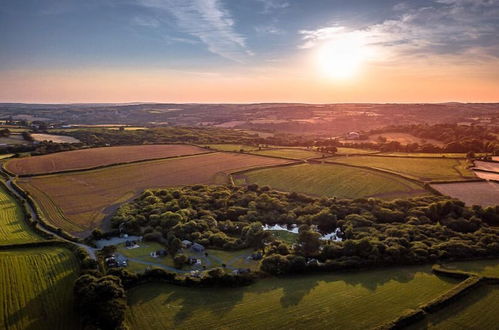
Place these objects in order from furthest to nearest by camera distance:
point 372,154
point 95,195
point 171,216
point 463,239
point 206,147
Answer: point 206,147
point 372,154
point 95,195
point 171,216
point 463,239

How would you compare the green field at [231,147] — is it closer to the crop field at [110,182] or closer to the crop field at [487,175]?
the crop field at [110,182]

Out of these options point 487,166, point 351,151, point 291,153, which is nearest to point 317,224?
point 487,166

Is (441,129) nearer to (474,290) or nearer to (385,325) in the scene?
(474,290)

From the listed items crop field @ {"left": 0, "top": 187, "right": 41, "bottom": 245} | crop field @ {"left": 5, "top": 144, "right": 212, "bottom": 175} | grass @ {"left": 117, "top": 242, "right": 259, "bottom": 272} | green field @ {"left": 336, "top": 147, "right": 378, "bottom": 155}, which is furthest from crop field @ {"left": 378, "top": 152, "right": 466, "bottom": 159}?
crop field @ {"left": 0, "top": 187, "right": 41, "bottom": 245}

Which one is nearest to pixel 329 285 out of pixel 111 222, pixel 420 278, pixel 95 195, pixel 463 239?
pixel 420 278

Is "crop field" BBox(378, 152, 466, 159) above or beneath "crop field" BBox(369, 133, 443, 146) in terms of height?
beneath

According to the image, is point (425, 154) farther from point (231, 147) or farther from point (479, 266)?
point (479, 266)

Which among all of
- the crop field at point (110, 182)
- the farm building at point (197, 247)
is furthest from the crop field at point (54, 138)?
the farm building at point (197, 247)

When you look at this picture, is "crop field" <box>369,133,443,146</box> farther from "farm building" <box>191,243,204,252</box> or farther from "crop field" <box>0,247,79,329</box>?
"crop field" <box>0,247,79,329</box>
